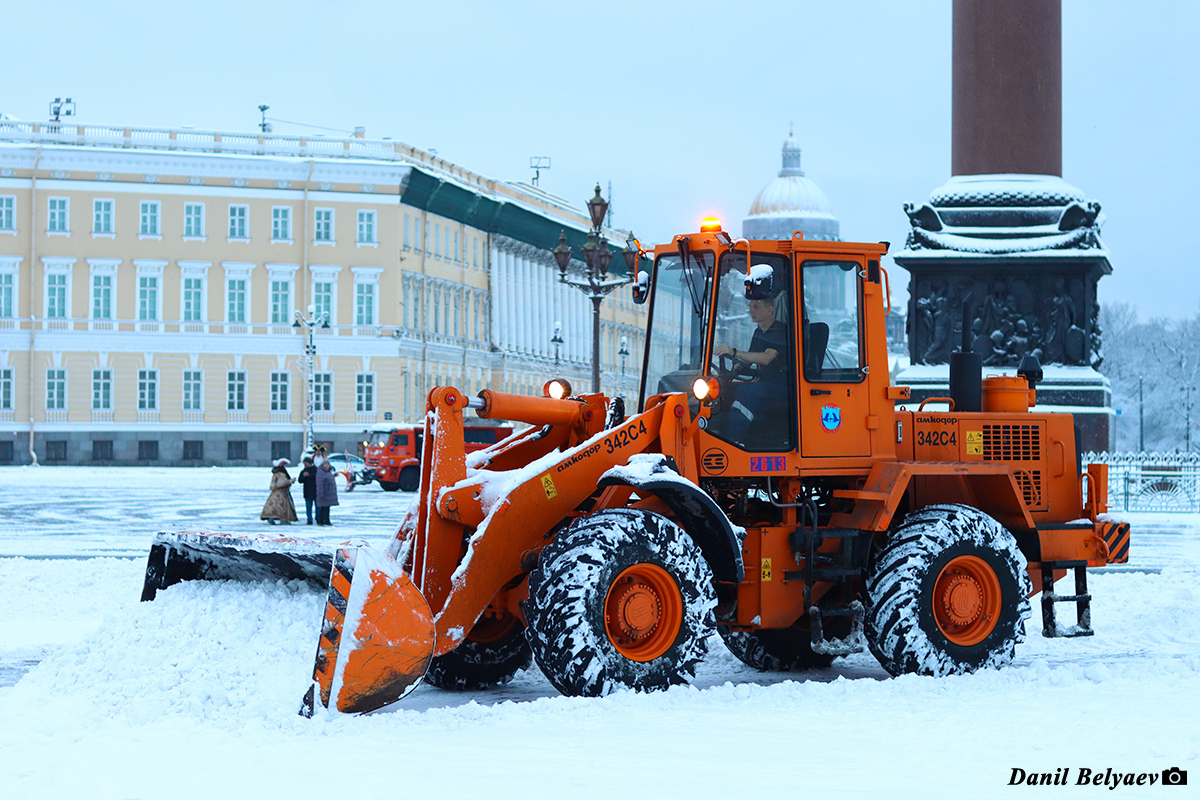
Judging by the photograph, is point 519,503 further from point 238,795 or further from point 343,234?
point 343,234

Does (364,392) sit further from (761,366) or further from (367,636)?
(367,636)

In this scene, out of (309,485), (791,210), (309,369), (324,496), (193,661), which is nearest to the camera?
(193,661)

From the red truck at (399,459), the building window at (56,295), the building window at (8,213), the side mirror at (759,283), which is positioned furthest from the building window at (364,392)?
the side mirror at (759,283)

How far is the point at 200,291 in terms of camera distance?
66.3 meters

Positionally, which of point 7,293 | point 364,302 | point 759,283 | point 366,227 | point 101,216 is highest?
point 101,216

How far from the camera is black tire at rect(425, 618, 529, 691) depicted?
30.7 feet

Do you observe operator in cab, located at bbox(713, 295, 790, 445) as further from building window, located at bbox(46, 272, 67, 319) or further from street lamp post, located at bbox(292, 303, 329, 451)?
building window, located at bbox(46, 272, 67, 319)

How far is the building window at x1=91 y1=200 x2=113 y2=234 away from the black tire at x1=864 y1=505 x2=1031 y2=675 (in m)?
59.9

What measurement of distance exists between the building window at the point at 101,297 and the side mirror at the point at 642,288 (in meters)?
58.8

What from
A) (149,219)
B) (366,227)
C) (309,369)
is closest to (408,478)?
(309,369)

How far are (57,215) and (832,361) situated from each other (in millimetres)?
60281

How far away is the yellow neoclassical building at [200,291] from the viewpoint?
6397 cm

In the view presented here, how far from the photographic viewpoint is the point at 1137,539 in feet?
75.4

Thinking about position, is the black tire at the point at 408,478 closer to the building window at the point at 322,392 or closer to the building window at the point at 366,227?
the building window at the point at 322,392
